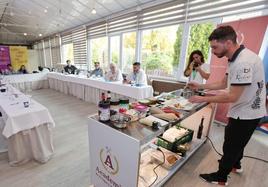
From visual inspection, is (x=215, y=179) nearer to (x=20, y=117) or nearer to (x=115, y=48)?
(x=20, y=117)

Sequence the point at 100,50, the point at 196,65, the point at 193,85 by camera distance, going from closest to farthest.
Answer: the point at 193,85 → the point at 196,65 → the point at 100,50

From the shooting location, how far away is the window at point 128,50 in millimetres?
5103

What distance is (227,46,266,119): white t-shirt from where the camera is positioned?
1133mm

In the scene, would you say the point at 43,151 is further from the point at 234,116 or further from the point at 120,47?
the point at 120,47

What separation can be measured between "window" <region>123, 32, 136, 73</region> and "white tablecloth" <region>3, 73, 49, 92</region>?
370cm

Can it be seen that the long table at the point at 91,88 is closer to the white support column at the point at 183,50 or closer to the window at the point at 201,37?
the white support column at the point at 183,50

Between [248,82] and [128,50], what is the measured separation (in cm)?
461

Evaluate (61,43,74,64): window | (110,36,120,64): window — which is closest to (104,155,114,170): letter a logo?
(110,36,120,64): window

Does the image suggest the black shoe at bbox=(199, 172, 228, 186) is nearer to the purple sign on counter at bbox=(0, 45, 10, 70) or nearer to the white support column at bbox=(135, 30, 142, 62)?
the white support column at bbox=(135, 30, 142, 62)

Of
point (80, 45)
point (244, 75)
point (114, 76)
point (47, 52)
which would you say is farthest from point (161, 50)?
point (47, 52)

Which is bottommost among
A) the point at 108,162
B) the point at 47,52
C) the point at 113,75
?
the point at 108,162

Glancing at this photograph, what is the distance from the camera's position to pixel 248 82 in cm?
113

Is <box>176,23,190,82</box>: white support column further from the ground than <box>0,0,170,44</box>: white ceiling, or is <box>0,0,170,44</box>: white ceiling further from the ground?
<box>0,0,170,44</box>: white ceiling

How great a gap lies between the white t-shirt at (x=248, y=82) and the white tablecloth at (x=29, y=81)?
6487 mm
